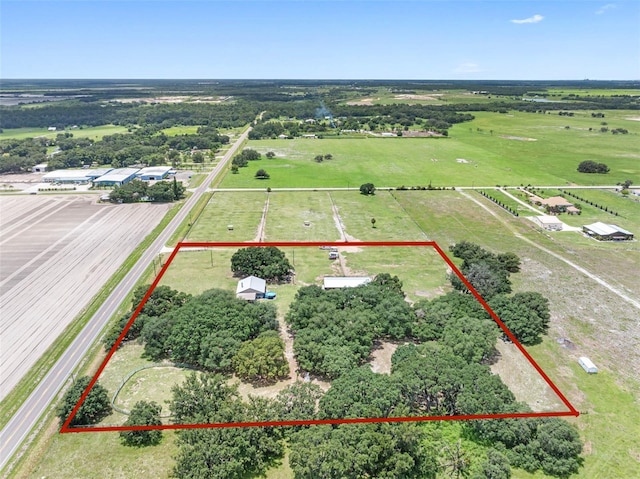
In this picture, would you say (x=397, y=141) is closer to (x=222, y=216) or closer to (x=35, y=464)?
(x=222, y=216)

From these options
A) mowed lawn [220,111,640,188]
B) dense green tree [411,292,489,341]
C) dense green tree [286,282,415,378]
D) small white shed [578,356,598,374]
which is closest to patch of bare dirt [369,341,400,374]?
dense green tree [286,282,415,378]

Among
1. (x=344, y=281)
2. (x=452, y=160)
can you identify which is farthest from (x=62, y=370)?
(x=452, y=160)

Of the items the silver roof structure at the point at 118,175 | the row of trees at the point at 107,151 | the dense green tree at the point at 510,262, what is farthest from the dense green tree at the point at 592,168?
the silver roof structure at the point at 118,175

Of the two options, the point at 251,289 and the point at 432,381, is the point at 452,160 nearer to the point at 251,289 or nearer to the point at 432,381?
the point at 251,289

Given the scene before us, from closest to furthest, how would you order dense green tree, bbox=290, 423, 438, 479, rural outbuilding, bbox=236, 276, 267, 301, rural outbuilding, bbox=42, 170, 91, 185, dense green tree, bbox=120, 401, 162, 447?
1. dense green tree, bbox=290, 423, 438, 479
2. dense green tree, bbox=120, 401, 162, 447
3. rural outbuilding, bbox=236, 276, 267, 301
4. rural outbuilding, bbox=42, 170, 91, 185

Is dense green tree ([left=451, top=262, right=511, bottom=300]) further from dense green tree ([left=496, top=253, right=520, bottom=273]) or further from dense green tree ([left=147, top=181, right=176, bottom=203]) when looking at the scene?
dense green tree ([left=147, top=181, right=176, bottom=203])

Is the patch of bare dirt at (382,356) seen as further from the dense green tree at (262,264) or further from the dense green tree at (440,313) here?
the dense green tree at (262,264)
